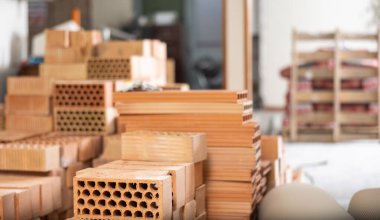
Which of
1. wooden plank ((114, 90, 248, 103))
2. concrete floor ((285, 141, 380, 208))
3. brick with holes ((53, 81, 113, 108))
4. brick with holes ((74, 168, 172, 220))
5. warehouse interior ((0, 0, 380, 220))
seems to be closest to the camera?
brick with holes ((74, 168, 172, 220))

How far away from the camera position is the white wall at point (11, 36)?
700cm

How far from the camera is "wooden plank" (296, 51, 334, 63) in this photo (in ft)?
31.9

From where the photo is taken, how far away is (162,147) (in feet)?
12.4

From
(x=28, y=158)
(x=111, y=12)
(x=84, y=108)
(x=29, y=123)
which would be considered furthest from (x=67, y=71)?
(x=111, y=12)

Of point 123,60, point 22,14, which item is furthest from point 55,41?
point 22,14

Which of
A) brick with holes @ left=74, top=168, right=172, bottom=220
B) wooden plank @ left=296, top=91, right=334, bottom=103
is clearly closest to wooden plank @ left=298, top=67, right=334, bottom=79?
wooden plank @ left=296, top=91, right=334, bottom=103

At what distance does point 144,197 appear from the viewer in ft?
10.4

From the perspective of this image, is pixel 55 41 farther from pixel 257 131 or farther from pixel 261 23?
pixel 261 23

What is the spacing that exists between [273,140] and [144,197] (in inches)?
80.8

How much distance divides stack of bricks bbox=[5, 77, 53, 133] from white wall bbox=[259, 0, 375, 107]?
34.9ft

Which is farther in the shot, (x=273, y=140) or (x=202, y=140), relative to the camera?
(x=273, y=140)

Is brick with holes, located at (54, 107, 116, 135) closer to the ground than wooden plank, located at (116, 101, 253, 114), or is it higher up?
closer to the ground

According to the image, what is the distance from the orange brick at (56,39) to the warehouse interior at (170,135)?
0.5 inches

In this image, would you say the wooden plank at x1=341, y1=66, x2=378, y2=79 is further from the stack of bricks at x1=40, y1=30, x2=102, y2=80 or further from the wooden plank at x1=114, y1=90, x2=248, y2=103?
the wooden plank at x1=114, y1=90, x2=248, y2=103
